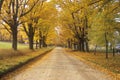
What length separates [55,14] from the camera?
171 ft

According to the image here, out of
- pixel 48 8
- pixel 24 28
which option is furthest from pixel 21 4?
pixel 24 28

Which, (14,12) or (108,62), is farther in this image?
(14,12)

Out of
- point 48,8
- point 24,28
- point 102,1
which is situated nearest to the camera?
point 102,1

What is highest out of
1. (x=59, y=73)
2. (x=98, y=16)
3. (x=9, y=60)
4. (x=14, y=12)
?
(x=14, y=12)

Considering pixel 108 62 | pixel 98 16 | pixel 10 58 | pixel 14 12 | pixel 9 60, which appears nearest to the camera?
pixel 9 60

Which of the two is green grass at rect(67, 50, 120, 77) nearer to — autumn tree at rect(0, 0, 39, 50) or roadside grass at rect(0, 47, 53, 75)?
roadside grass at rect(0, 47, 53, 75)

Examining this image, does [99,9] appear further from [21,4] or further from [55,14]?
[55,14]

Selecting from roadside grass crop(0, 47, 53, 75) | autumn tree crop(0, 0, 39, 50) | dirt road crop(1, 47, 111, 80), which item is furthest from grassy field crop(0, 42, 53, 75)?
autumn tree crop(0, 0, 39, 50)

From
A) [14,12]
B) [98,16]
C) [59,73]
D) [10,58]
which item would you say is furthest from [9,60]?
[14,12]

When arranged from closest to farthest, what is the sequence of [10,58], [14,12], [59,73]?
1. [59,73]
2. [10,58]
3. [14,12]

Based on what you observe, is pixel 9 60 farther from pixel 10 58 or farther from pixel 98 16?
pixel 98 16

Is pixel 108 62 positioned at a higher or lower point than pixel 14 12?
lower

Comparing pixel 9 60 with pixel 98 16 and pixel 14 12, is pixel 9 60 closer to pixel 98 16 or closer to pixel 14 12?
pixel 98 16

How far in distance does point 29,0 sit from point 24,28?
13.2 meters
